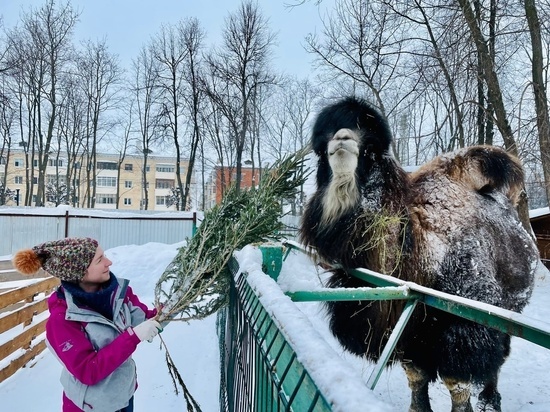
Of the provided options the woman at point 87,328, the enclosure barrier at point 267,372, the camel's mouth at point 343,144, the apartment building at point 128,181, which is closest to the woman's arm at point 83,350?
the woman at point 87,328

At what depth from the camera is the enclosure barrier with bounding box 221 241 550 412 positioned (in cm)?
97

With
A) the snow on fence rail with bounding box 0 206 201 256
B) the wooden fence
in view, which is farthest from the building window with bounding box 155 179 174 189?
the wooden fence

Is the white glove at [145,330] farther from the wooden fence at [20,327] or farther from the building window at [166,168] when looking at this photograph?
the building window at [166,168]

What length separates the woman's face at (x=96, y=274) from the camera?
2408 mm

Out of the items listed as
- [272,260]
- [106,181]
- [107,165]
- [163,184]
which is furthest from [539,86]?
[106,181]

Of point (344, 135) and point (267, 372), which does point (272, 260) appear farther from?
point (267, 372)

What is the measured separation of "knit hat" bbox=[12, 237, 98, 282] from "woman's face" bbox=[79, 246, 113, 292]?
3 centimetres

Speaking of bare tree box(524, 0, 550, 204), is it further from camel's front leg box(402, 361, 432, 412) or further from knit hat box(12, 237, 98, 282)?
knit hat box(12, 237, 98, 282)

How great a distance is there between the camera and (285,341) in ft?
3.56

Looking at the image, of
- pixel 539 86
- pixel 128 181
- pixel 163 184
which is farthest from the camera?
pixel 163 184

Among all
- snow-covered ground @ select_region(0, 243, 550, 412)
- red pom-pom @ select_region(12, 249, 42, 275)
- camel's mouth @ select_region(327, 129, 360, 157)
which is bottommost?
snow-covered ground @ select_region(0, 243, 550, 412)

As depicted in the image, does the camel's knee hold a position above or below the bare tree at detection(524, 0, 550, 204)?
below

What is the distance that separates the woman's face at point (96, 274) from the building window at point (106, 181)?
2687 inches

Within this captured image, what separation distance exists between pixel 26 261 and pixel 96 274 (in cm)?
36
